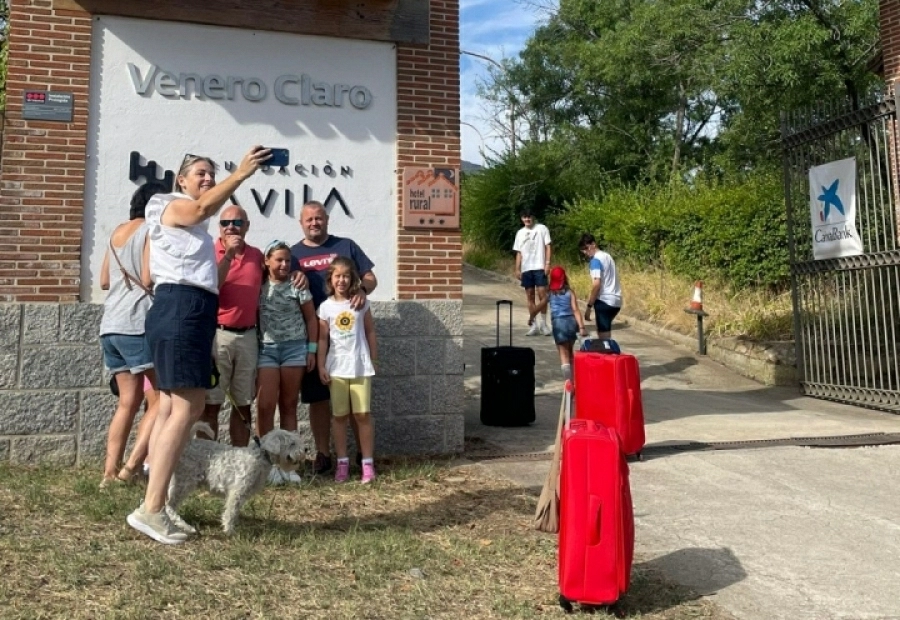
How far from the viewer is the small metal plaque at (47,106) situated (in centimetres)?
607

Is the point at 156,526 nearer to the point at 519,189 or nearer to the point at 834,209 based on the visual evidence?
the point at 834,209

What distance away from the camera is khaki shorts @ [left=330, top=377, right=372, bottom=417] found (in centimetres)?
572

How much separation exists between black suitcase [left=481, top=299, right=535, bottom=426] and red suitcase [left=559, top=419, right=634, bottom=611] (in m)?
4.24

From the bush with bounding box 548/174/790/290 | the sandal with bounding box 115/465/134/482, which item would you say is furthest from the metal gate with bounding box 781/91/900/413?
the sandal with bounding box 115/465/134/482

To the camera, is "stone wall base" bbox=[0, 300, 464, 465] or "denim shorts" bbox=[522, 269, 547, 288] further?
"denim shorts" bbox=[522, 269, 547, 288]

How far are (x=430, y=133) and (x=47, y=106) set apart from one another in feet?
9.68

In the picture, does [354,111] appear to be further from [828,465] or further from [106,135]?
[828,465]

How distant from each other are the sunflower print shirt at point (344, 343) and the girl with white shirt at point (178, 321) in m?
1.56

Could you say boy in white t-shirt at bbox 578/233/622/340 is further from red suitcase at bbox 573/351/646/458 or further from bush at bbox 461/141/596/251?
bush at bbox 461/141/596/251

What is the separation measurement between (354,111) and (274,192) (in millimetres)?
968

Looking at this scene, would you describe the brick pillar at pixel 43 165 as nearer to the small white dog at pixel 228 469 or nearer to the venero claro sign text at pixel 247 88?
the venero claro sign text at pixel 247 88

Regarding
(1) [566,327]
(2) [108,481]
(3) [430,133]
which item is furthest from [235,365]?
(1) [566,327]

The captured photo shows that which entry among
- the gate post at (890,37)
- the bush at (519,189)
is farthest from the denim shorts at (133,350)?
the bush at (519,189)

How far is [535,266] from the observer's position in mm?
13109
